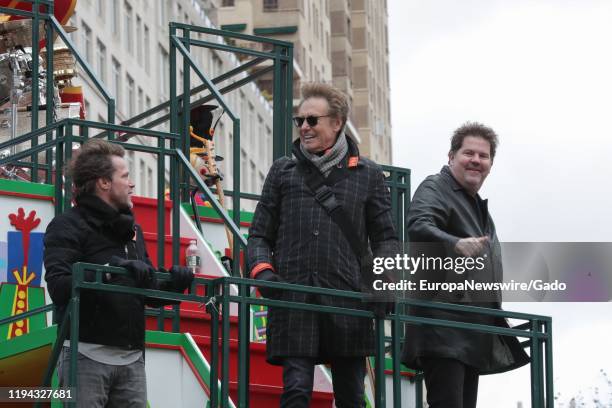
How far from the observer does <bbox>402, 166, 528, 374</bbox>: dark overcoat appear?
34.6ft

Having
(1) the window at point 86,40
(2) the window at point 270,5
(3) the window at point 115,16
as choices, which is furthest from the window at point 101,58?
(2) the window at point 270,5

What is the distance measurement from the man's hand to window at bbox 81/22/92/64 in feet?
167

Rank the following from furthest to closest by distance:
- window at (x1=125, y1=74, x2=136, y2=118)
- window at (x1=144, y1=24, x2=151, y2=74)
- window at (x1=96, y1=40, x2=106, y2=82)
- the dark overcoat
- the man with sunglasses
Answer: window at (x1=144, y1=24, x2=151, y2=74)
window at (x1=125, y1=74, x2=136, y2=118)
window at (x1=96, y1=40, x2=106, y2=82)
the dark overcoat
the man with sunglasses

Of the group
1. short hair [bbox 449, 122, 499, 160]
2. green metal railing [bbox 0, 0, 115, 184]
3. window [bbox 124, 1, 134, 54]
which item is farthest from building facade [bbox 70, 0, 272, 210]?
short hair [bbox 449, 122, 499, 160]

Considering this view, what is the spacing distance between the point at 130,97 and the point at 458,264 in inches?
2283

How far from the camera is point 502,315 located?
35.9 feet

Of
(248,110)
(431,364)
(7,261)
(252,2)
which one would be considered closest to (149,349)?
(7,261)

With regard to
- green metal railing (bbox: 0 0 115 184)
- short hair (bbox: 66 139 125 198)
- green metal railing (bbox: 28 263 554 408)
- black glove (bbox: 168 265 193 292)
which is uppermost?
green metal railing (bbox: 0 0 115 184)

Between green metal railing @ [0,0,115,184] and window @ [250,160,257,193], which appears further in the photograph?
window @ [250,160,257,193]

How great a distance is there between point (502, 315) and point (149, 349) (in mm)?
2174

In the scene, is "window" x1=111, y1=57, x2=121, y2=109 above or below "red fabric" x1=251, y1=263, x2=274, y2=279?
above

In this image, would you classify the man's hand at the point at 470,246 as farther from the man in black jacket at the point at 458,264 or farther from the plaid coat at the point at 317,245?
the plaid coat at the point at 317,245

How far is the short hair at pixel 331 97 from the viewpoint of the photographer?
34.9ft

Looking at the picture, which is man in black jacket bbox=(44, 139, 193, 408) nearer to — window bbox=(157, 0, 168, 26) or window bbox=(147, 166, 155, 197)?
window bbox=(147, 166, 155, 197)
